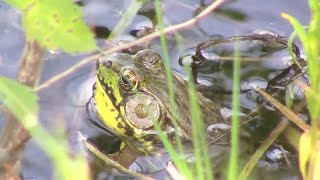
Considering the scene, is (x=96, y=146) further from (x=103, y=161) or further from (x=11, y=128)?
(x=11, y=128)

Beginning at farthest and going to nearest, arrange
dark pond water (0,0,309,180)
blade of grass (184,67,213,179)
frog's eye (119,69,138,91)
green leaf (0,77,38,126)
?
dark pond water (0,0,309,180)
frog's eye (119,69,138,91)
blade of grass (184,67,213,179)
green leaf (0,77,38,126)

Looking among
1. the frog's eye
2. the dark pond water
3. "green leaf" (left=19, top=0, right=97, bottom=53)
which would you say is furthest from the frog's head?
"green leaf" (left=19, top=0, right=97, bottom=53)

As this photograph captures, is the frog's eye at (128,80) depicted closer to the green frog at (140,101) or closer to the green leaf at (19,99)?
the green frog at (140,101)

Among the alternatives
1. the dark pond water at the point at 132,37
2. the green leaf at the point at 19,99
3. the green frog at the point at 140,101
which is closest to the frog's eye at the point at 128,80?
the green frog at the point at 140,101

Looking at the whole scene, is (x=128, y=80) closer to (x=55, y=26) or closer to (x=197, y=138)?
(x=197, y=138)

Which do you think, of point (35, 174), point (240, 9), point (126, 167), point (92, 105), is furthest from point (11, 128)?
point (240, 9)

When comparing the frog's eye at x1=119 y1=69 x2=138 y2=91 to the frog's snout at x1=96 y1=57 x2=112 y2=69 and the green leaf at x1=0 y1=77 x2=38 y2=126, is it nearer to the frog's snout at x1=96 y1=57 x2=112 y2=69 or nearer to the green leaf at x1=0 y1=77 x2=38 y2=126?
the frog's snout at x1=96 y1=57 x2=112 y2=69
